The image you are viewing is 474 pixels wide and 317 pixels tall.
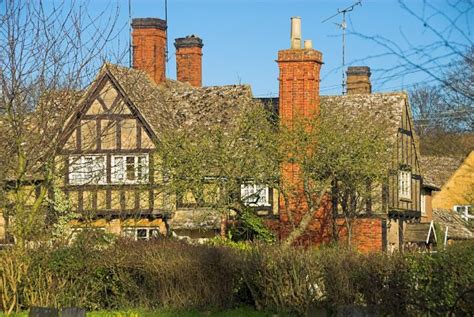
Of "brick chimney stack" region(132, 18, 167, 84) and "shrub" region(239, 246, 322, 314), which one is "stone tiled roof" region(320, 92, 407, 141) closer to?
"brick chimney stack" region(132, 18, 167, 84)

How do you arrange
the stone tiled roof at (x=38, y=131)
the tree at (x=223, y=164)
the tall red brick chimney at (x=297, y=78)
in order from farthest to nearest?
the tall red brick chimney at (x=297, y=78) < the tree at (x=223, y=164) < the stone tiled roof at (x=38, y=131)

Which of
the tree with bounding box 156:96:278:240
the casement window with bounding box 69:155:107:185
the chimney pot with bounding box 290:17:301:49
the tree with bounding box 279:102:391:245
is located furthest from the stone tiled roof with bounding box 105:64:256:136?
the casement window with bounding box 69:155:107:185

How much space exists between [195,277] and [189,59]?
88.8ft

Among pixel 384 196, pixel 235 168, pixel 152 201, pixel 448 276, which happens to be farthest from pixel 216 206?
pixel 448 276

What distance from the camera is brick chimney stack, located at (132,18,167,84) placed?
135 ft

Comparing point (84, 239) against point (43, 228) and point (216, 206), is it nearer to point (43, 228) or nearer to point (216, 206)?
point (43, 228)

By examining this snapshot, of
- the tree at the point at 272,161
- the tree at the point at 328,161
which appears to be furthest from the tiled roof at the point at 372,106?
the tree at the point at 272,161

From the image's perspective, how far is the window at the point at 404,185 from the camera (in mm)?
39994

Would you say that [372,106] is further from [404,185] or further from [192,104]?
[192,104]

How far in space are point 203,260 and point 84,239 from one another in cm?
272

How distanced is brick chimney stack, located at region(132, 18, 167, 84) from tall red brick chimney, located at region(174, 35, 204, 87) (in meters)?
2.37

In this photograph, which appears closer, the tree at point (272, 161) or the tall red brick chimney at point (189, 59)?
the tree at point (272, 161)

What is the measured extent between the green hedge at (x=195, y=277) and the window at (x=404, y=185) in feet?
69.4

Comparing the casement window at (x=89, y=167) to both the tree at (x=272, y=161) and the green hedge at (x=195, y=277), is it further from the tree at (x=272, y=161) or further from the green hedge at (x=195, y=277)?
the tree at (x=272, y=161)
